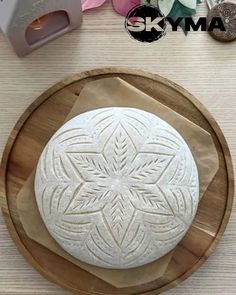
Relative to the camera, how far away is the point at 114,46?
1171 millimetres

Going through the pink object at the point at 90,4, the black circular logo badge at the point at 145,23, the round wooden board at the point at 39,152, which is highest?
the pink object at the point at 90,4

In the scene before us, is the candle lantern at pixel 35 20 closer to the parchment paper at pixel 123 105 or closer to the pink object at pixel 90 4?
the pink object at pixel 90 4

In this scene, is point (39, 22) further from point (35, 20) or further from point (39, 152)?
point (39, 152)

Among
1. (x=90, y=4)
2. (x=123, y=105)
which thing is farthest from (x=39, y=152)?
(x=90, y=4)

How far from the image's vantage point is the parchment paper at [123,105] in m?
1.03

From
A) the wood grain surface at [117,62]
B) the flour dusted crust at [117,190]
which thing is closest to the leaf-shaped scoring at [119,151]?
the flour dusted crust at [117,190]

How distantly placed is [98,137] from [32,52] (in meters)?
0.30

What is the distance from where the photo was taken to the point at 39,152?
107 centimetres

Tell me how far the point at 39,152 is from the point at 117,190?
0.21m

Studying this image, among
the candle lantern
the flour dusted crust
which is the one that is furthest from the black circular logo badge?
the flour dusted crust

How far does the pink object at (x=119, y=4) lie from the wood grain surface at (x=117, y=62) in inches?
0.7

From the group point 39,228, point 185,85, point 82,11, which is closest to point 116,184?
point 39,228

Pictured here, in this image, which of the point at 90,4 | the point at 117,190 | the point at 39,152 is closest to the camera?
the point at 117,190

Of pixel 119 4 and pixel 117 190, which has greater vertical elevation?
pixel 119 4
